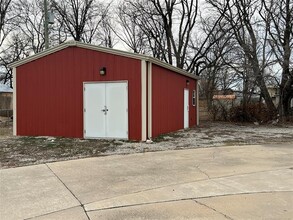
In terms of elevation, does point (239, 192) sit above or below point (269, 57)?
below

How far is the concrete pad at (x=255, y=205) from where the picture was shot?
156 inches

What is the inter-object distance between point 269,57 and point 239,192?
15369 mm

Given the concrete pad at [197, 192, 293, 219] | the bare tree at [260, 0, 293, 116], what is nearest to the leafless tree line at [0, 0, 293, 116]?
the bare tree at [260, 0, 293, 116]

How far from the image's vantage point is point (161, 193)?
4.89 metres

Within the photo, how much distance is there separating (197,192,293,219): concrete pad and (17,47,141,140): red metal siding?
20.2 ft

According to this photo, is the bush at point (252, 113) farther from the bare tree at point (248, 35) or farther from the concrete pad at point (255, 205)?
the concrete pad at point (255, 205)

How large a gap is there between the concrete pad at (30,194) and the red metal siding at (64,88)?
4.93 m

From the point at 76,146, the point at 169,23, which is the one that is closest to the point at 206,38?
the point at 169,23

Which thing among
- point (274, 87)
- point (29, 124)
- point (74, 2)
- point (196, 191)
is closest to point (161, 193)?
point (196, 191)

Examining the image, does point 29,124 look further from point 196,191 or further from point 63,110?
point 196,191

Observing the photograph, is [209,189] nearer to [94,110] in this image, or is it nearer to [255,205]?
[255,205]

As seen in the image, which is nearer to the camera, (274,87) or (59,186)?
(59,186)

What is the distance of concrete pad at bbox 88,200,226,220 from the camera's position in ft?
12.9

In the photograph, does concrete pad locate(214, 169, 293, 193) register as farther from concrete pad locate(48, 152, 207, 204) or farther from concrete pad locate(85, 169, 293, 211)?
concrete pad locate(48, 152, 207, 204)
